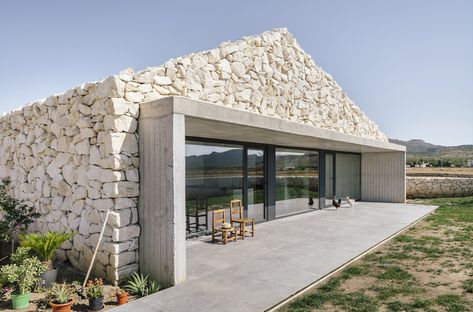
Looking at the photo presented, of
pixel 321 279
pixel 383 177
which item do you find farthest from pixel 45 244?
pixel 383 177

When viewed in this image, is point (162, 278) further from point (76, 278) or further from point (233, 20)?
point (233, 20)

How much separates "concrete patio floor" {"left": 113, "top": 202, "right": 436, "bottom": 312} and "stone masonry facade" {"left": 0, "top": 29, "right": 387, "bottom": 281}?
1.22 meters

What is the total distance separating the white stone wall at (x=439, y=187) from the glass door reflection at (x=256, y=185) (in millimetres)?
12888

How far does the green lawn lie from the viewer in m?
4.14

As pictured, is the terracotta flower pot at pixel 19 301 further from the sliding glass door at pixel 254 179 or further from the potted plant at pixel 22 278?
the sliding glass door at pixel 254 179

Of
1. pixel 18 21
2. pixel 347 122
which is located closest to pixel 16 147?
pixel 18 21

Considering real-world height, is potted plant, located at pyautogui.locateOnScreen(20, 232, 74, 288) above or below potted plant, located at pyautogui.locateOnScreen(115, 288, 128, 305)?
above

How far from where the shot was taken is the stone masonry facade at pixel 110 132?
5074 millimetres

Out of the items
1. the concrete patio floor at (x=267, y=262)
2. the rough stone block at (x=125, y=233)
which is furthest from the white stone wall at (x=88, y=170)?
the concrete patio floor at (x=267, y=262)

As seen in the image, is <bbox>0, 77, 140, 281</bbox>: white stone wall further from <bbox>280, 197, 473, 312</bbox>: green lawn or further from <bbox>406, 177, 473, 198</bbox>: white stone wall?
<bbox>406, 177, 473, 198</bbox>: white stone wall

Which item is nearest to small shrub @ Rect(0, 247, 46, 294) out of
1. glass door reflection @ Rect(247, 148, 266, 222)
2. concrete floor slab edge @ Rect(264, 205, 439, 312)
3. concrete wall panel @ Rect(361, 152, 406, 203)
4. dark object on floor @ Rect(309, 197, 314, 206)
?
concrete floor slab edge @ Rect(264, 205, 439, 312)

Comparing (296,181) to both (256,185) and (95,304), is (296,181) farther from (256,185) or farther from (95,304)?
(95,304)

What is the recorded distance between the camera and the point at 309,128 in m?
8.48

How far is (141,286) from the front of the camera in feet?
15.3
